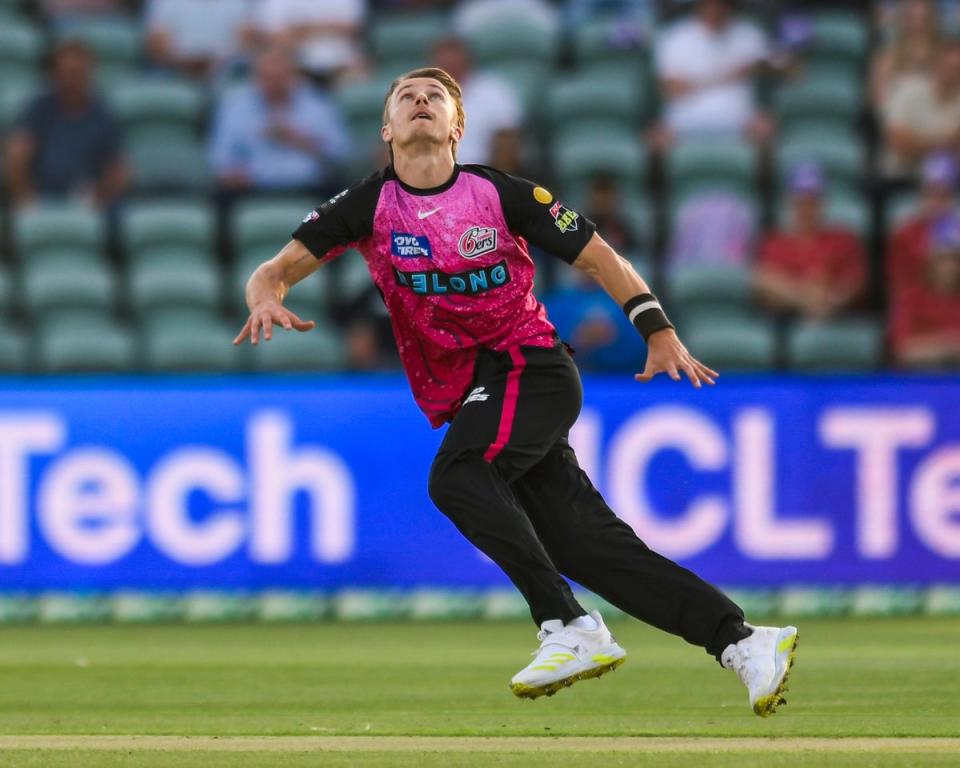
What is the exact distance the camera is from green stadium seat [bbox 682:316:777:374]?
35.2 ft

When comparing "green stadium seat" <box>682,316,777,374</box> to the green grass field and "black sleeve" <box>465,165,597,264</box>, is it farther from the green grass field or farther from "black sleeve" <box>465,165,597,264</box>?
"black sleeve" <box>465,165,597,264</box>

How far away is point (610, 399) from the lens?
10.0m

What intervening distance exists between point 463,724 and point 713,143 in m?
6.81

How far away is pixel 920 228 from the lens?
1110cm

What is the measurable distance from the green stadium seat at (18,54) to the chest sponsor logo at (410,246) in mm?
7765

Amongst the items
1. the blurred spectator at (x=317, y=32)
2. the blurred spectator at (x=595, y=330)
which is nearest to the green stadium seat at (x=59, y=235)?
the blurred spectator at (x=317, y=32)

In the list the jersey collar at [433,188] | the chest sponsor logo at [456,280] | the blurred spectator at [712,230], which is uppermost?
the blurred spectator at [712,230]

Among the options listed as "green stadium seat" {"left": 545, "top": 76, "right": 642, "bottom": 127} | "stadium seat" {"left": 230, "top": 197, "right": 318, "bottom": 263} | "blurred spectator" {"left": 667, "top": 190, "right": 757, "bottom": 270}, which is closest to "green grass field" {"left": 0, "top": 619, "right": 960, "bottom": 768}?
"blurred spectator" {"left": 667, "top": 190, "right": 757, "bottom": 270}

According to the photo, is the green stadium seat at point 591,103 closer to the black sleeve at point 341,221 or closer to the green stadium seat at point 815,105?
the green stadium seat at point 815,105

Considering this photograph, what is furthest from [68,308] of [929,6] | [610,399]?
[929,6]

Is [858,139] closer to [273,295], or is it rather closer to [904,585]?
[904,585]

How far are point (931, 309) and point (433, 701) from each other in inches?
205

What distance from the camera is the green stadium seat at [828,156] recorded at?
1205cm

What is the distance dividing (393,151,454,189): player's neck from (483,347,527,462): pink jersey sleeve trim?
53 cm
